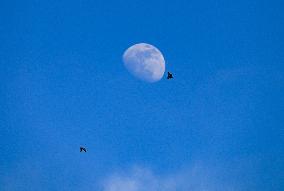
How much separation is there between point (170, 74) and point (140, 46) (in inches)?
520

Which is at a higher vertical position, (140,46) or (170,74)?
(140,46)

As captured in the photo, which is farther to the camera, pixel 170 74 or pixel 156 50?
pixel 156 50

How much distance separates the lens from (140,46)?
46844 mm

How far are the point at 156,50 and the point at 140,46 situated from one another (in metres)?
2.58

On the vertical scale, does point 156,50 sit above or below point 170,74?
above

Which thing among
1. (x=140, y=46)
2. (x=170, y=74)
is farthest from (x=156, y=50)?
(x=170, y=74)

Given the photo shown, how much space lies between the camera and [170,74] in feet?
115

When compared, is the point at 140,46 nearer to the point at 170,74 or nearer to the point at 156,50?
the point at 156,50

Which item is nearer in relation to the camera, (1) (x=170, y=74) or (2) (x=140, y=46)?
(1) (x=170, y=74)

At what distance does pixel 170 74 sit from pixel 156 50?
13.1m
